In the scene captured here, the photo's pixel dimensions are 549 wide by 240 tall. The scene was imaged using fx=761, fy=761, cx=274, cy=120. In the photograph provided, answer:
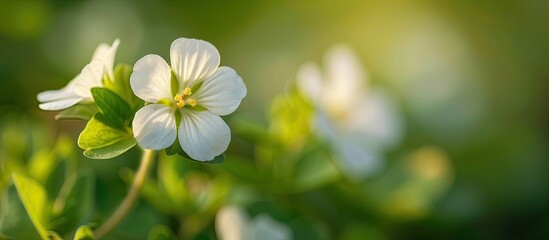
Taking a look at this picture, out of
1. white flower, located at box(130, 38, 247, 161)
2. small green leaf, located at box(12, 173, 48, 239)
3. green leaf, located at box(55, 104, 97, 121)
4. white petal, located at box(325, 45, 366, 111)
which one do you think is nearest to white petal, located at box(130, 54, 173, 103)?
white flower, located at box(130, 38, 247, 161)

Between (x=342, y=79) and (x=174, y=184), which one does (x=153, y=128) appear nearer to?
(x=174, y=184)

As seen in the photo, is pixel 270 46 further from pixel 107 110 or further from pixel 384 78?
pixel 107 110

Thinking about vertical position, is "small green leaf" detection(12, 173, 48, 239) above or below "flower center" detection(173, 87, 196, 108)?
below

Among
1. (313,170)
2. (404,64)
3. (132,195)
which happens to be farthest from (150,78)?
(404,64)

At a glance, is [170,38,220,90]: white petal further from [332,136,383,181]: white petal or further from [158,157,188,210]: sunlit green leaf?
[332,136,383,181]: white petal

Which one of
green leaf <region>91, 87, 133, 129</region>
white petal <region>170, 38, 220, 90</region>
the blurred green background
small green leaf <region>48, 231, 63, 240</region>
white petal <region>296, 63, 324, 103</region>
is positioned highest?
white petal <region>170, 38, 220, 90</region>

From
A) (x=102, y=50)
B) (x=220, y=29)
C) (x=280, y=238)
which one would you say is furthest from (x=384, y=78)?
(x=102, y=50)

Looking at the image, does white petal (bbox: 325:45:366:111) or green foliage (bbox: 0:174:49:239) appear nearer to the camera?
green foliage (bbox: 0:174:49:239)
